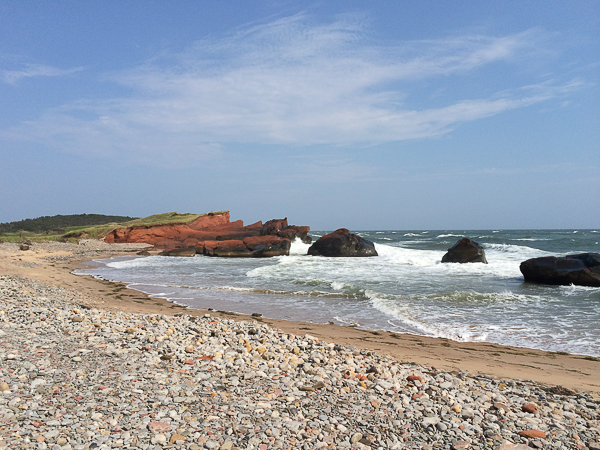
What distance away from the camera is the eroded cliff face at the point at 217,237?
34.2 meters

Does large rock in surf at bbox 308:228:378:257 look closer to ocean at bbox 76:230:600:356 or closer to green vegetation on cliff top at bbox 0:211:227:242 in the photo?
ocean at bbox 76:230:600:356

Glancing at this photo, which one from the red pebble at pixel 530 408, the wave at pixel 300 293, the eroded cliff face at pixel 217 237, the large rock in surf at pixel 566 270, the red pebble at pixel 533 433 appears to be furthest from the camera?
the eroded cliff face at pixel 217 237

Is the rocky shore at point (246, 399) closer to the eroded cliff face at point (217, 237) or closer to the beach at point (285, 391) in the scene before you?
the beach at point (285, 391)

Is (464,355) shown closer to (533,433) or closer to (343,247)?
(533,433)

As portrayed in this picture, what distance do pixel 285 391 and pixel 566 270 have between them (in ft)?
51.5

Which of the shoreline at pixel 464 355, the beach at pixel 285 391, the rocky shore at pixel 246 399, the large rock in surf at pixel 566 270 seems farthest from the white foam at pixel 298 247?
the rocky shore at pixel 246 399

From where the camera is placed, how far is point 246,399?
170 inches

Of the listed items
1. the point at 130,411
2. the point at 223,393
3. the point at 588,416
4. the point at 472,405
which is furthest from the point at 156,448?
the point at 588,416

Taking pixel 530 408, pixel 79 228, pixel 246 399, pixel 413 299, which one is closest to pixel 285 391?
pixel 246 399

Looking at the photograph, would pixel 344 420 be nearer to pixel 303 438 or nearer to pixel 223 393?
pixel 303 438

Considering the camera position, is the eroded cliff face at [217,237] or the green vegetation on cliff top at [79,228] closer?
the eroded cliff face at [217,237]

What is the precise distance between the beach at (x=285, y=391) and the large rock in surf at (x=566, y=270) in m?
9.88

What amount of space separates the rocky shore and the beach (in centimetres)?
2

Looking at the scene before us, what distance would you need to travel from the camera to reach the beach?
3.59m
